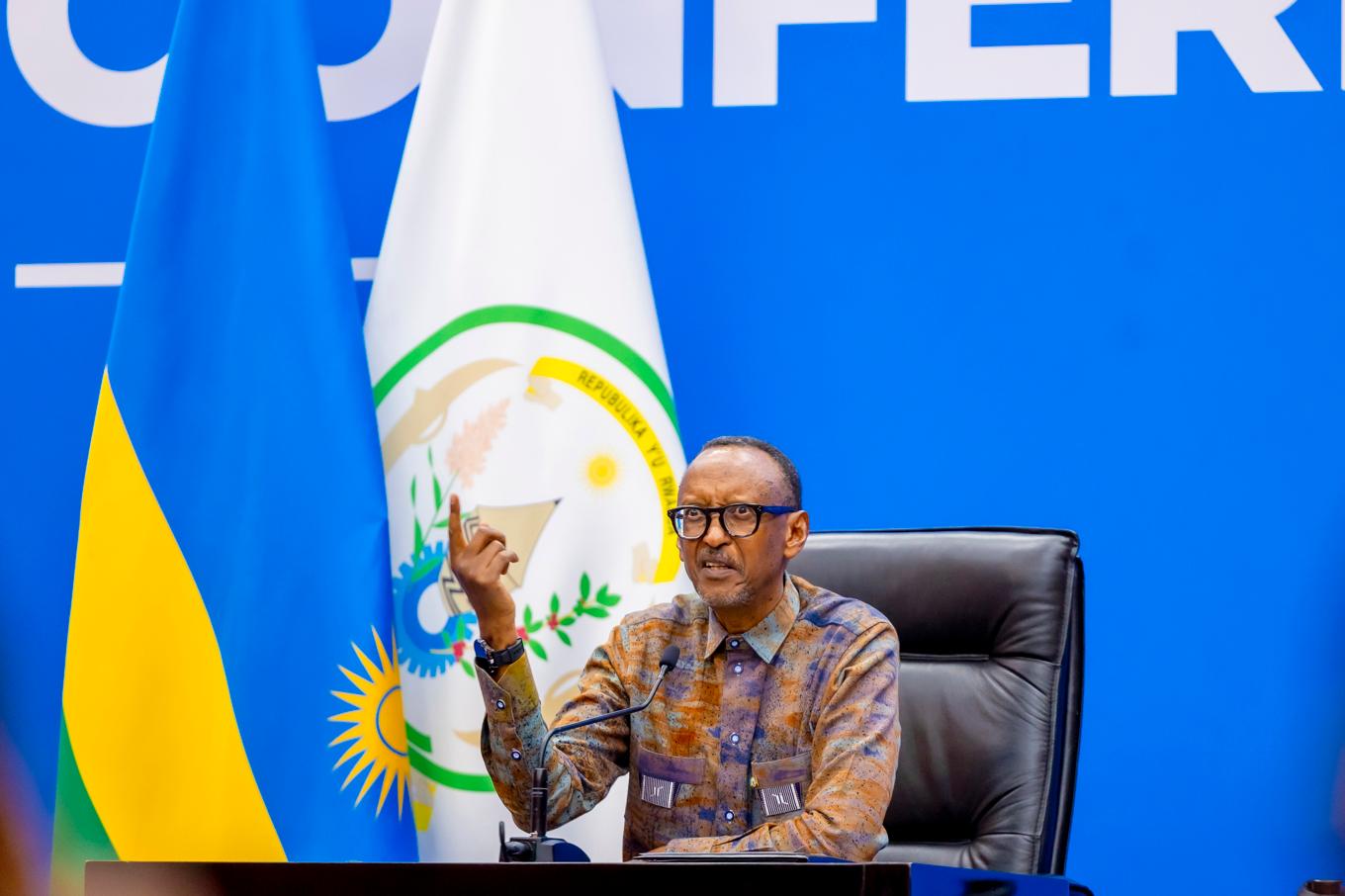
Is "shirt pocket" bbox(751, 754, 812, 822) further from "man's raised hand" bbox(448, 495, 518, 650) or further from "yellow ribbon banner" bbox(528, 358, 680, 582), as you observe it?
"yellow ribbon banner" bbox(528, 358, 680, 582)

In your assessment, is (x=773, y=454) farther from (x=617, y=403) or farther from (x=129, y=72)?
(x=129, y=72)

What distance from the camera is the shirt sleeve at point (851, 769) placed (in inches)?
82.2

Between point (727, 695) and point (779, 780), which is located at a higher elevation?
point (727, 695)

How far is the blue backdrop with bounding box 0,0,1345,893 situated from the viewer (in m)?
3.14

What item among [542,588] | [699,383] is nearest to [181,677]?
[542,588]

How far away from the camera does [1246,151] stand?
10.5 ft

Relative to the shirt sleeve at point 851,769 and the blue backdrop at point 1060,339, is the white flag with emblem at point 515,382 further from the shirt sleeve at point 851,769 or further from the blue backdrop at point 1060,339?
the shirt sleeve at point 851,769

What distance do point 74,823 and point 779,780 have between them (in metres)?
1.32

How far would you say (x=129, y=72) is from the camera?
3.62 m

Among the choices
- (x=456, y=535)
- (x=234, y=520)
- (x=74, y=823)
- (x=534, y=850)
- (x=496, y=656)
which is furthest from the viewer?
(x=234, y=520)

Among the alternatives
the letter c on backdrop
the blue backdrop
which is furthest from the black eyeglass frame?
the letter c on backdrop

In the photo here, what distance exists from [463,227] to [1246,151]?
5.30ft

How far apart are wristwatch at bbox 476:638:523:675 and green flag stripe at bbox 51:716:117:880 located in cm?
97

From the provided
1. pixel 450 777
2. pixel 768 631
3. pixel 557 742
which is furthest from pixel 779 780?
pixel 450 777
